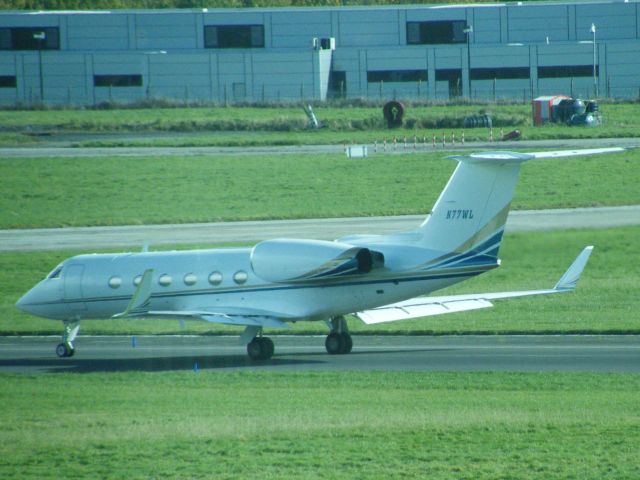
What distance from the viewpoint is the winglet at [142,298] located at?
31719 mm

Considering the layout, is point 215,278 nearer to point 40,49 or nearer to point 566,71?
point 566,71

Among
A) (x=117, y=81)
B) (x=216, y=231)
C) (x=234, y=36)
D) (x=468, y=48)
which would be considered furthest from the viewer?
(x=234, y=36)

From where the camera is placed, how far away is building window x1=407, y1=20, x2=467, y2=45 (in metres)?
121

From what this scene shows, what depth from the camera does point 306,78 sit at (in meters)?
119

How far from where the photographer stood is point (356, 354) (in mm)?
33562

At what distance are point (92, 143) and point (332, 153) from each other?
19531 millimetres

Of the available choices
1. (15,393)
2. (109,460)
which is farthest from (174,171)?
(109,460)

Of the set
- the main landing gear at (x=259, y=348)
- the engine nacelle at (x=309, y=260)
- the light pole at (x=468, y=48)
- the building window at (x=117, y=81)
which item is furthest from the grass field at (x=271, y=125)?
the main landing gear at (x=259, y=348)

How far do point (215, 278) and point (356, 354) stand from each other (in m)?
4.53

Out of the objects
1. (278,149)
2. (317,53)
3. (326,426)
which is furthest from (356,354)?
(317,53)

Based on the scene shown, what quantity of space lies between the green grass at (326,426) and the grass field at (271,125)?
191 ft

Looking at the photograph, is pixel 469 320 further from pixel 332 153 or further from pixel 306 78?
pixel 306 78

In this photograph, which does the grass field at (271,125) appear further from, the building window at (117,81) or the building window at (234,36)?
the building window at (234,36)

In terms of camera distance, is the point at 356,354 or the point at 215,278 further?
the point at 215,278
